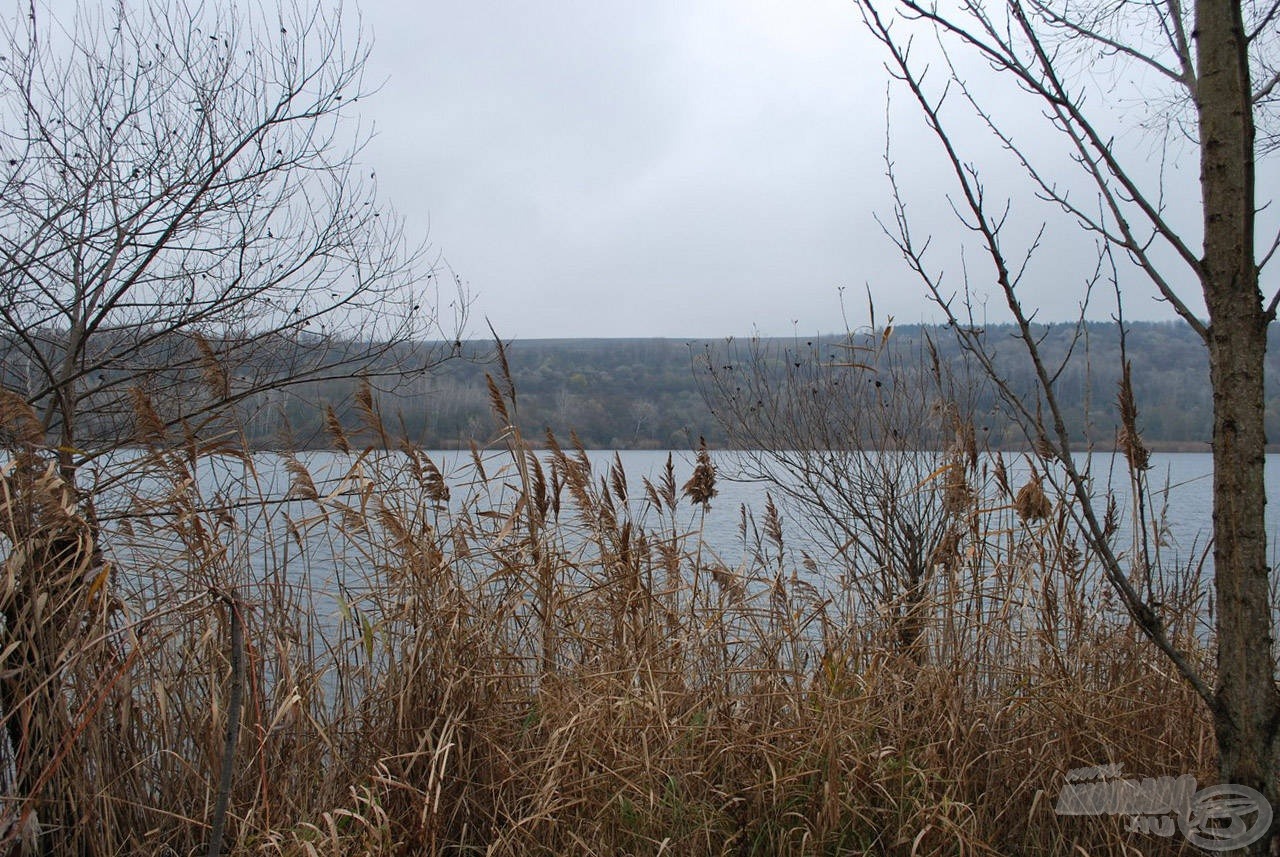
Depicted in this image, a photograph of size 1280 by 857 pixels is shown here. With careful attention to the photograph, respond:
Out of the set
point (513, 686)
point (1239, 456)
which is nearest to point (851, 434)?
point (513, 686)

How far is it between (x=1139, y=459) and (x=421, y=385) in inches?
169

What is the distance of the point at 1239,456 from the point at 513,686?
2.50m

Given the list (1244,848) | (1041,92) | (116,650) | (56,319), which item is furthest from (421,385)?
(1244,848)

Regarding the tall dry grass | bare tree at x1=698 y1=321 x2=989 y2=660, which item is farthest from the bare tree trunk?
bare tree at x1=698 y1=321 x2=989 y2=660

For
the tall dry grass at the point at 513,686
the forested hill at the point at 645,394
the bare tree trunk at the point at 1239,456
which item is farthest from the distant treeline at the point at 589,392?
the bare tree trunk at the point at 1239,456

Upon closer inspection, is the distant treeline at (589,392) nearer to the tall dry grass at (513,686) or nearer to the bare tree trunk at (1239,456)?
the tall dry grass at (513,686)

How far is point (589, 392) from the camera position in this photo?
809cm

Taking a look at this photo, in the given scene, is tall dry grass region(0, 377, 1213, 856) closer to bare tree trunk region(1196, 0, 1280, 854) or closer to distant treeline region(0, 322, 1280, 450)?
distant treeline region(0, 322, 1280, 450)

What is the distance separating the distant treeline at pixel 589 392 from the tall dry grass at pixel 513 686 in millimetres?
503

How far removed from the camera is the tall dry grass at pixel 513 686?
106 inches

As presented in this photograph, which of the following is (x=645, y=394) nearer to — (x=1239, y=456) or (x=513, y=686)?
(x=513, y=686)

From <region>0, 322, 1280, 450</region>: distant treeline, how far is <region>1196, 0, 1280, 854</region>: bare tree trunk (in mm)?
887

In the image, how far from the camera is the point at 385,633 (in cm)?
329

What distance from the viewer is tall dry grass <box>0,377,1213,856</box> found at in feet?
8.84
